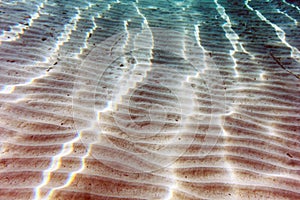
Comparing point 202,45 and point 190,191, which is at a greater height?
point 202,45

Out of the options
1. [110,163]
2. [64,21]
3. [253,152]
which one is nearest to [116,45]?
[64,21]

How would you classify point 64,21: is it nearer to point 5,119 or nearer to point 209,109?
point 5,119

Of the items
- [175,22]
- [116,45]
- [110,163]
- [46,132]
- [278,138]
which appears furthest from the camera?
[175,22]

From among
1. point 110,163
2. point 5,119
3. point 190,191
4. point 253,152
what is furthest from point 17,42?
point 253,152

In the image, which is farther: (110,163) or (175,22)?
(175,22)

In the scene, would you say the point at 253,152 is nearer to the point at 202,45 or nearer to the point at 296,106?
the point at 296,106

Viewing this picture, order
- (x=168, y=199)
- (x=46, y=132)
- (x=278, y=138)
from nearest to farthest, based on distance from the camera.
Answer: (x=168, y=199), (x=46, y=132), (x=278, y=138)
